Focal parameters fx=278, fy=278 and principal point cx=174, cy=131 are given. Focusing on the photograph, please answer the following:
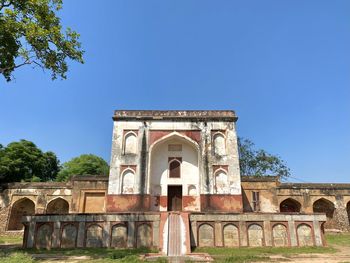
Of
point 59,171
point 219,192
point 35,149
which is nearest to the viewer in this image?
point 219,192

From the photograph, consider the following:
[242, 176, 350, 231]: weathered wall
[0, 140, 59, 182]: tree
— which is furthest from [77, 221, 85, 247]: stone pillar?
[0, 140, 59, 182]: tree

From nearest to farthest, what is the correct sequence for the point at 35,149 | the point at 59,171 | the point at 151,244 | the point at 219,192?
the point at 151,244
the point at 219,192
the point at 35,149
the point at 59,171

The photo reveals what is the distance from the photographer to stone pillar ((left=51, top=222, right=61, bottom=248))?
13516mm

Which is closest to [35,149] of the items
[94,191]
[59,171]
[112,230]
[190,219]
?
[59,171]

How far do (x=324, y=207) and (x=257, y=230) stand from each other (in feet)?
37.1

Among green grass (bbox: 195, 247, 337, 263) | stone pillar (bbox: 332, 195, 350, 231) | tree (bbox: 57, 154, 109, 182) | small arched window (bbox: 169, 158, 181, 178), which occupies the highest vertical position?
tree (bbox: 57, 154, 109, 182)

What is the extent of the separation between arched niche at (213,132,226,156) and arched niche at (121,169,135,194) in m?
5.68

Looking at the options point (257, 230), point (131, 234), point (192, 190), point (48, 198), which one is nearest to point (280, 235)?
point (257, 230)

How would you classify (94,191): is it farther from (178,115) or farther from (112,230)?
(178,115)

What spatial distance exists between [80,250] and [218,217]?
Answer: 22.2 ft

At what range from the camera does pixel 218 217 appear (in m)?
14.1

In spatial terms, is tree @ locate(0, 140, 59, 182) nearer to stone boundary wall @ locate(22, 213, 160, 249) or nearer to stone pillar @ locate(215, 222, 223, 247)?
stone boundary wall @ locate(22, 213, 160, 249)

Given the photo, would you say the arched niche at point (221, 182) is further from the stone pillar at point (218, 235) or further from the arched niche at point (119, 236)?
the arched niche at point (119, 236)

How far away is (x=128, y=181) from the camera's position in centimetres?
1764
